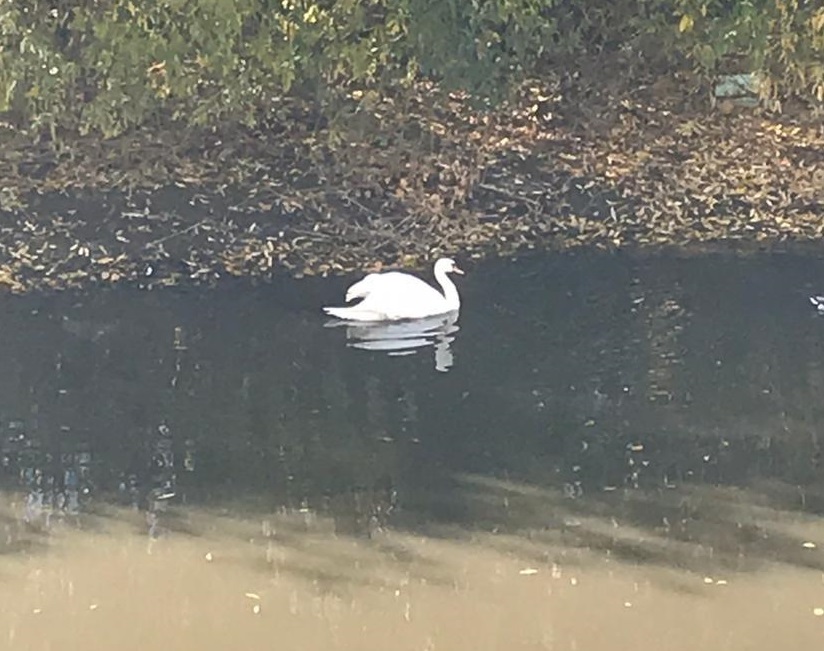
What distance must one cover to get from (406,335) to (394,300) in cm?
30

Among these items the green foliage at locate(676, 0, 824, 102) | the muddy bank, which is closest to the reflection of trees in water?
the muddy bank

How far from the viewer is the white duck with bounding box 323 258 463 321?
8.90 metres

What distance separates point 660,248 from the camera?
1077 cm

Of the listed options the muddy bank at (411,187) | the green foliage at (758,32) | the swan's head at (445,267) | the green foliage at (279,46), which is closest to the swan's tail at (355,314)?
the swan's head at (445,267)

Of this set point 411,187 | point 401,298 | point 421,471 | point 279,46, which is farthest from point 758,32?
point 421,471

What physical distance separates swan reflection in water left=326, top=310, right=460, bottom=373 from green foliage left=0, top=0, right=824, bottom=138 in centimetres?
267

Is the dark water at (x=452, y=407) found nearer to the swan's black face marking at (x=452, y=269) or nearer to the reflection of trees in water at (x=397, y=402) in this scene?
the reflection of trees in water at (x=397, y=402)

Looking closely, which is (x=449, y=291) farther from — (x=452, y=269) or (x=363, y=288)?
(x=363, y=288)

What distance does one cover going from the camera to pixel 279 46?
10.7 metres

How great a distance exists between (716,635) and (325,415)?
2.80 metres

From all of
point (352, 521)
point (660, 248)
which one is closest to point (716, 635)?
point (352, 521)

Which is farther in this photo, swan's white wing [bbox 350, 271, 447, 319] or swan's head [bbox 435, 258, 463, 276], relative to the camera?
swan's head [bbox 435, 258, 463, 276]

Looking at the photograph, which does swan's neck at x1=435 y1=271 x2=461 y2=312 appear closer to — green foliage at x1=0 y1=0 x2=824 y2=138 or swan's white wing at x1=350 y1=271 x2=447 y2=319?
swan's white wing at x1=350 y1=271 x2=447 y2=319

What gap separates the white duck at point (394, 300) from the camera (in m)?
8.90
